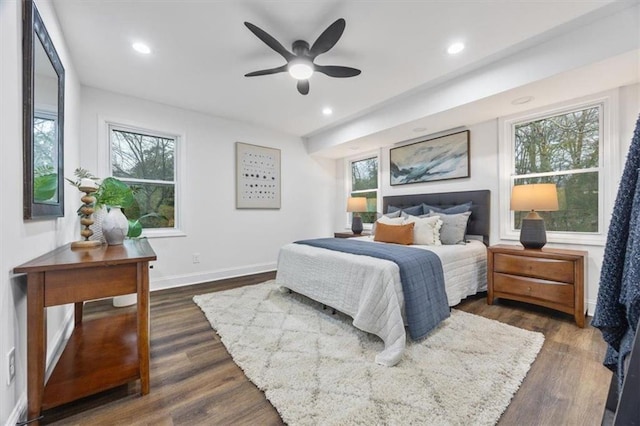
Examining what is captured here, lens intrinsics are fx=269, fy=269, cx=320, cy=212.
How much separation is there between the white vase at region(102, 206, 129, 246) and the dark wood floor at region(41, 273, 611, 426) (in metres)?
0.86

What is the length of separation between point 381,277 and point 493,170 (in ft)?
7.81

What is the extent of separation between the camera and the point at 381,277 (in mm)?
1992

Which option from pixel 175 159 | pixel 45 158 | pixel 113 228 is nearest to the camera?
pixel 45 158

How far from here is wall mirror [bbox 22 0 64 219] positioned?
4.40ft

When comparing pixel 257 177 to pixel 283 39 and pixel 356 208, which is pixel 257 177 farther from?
pixel 283 39

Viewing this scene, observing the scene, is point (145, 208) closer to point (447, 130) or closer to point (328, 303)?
point (328, 303)

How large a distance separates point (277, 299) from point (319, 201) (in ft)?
8.93

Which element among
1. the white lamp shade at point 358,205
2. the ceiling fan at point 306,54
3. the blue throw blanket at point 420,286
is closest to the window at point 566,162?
the blue throw blanket at point 420,286

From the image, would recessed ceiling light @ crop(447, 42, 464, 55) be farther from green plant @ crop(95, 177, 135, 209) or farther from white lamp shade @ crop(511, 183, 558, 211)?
green plant @ crop(95, 177, 135, 209)

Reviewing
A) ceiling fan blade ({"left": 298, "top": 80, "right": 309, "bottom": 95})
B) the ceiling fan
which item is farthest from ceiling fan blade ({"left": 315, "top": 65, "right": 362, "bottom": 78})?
ceiling fan blade ({"left": 298, "top": 80, "right": 309, "bottom": 95})

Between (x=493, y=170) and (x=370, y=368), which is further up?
(x=493, y=170)

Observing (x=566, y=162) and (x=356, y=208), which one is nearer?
(x=566, y=162)

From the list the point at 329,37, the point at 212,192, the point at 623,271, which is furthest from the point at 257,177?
the point at 623,271

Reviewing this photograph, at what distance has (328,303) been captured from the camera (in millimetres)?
2443
